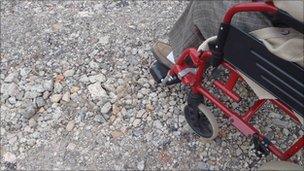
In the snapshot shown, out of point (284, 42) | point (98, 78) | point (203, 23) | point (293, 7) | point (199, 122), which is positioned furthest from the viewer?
point (98, 78)

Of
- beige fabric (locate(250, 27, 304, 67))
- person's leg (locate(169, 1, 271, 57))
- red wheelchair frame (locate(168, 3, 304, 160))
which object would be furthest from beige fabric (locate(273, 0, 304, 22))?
red wheelchair frame (locate(168, 3, 304, 160))

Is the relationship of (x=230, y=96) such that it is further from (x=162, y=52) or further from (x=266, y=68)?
(x=162, y=52)

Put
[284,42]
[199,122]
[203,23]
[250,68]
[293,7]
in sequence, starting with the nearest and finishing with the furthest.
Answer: [293,7] → [284,42] → [250,68] → [203,23] → [199,122]

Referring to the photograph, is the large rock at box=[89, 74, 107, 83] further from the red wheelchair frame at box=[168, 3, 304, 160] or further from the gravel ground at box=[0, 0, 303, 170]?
the red wheelchair frame at box=[168, 3, 304, 160]

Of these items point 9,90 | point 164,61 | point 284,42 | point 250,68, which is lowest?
point 9,90

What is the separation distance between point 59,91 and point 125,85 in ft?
1.28

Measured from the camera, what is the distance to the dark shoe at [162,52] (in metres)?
2.58

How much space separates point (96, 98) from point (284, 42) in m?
1.27

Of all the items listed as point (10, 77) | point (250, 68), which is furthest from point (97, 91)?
point (250, 68)

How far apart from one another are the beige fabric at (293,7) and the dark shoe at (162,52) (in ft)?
3.51

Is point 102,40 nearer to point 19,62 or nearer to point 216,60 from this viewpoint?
point 19,62

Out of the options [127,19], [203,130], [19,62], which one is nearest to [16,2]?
[19,62]

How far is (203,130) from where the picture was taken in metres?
2.40

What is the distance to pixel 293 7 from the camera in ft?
5.00
